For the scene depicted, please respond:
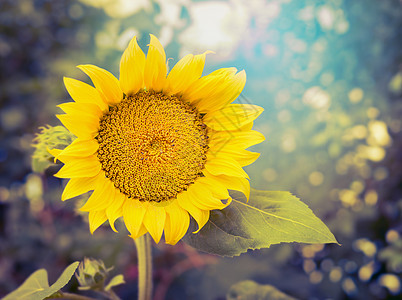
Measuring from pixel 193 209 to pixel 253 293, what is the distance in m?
0.47

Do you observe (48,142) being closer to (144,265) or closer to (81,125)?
(81,125)

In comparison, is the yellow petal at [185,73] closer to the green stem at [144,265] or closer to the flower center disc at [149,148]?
the flower center disc at [149,148]

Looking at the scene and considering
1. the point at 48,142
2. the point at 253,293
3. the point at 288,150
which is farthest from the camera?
the point at 288,150

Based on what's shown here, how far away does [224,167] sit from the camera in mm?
477

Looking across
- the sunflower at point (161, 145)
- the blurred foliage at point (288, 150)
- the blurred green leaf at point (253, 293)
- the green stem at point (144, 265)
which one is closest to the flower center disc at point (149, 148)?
the sunflower at point (161, 145)

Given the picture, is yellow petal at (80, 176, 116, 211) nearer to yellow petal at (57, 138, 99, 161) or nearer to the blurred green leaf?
yellow petal at (57, 138, 99, 161)

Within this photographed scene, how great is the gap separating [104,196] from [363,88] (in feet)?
5.01

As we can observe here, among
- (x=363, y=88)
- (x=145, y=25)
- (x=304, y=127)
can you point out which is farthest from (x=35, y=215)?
(x=363, y=88)

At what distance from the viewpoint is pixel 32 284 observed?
638 millimetres

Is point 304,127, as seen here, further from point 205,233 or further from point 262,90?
point 205,233

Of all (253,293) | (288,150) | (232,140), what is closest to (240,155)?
(232,140)

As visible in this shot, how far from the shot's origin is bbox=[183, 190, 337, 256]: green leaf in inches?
18.3

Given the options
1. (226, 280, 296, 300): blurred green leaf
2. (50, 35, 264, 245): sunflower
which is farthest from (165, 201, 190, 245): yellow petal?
(226, 280, 296, 300): blurred green leaf

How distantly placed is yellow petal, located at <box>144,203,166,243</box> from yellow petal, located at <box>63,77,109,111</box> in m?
0.14
